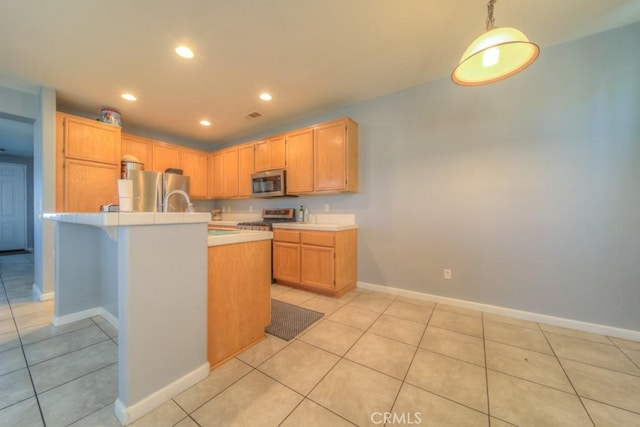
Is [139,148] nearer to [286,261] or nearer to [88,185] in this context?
[88,185]

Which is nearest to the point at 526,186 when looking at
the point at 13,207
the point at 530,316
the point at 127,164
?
the point at 530,316

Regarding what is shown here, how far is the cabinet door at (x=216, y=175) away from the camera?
15.4 ft

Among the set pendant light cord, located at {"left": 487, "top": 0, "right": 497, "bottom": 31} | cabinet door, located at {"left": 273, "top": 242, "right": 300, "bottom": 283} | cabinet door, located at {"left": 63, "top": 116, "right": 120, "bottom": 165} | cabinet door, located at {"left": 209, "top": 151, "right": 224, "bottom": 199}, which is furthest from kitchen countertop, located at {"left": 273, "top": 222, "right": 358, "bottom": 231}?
cabinet door, located at {"left": 63, "top": 116, "right": 120, "bottom": 165}

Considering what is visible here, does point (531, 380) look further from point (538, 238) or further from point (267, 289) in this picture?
point (267, 289)

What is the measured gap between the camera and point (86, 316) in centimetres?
231

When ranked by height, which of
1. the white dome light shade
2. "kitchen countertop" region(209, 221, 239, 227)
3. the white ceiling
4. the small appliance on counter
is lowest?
"kitchen countertop" region(209, 221, 239, 227)

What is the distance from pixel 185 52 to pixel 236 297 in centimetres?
234

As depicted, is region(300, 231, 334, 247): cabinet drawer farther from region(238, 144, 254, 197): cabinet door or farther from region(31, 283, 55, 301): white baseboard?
region(31, 283, 55, 301): white baseboard

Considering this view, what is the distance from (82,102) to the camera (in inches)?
126

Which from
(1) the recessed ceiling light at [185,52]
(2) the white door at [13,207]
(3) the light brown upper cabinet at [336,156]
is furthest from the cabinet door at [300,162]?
(2) the white door at [13,207]

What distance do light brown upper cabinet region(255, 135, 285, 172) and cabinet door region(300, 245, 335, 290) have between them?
4.88ft

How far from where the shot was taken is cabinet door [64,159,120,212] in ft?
9.92

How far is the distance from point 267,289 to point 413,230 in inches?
75.3

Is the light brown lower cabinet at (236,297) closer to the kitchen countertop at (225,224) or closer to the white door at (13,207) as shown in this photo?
the kitchen countertop at (225,224)
